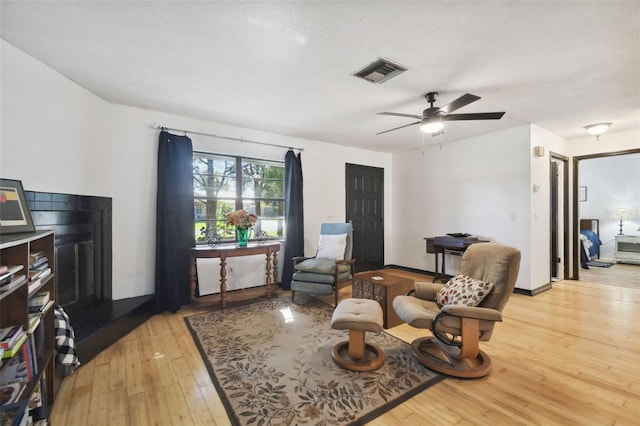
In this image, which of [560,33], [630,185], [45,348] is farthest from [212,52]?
[630,185]

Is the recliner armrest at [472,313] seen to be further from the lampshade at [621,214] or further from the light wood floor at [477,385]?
the lampshade at [621,214]

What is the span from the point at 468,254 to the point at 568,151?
13.0 feet

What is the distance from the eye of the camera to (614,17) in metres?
1.76

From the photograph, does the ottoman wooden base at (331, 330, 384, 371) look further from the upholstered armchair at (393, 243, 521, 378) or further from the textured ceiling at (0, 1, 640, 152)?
the textured ceiling at (0, 1, 640, 152)

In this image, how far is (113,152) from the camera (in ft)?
10.4

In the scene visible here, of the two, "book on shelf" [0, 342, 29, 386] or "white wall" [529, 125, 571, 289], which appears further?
"white wall" [529, 125, 571, 289]

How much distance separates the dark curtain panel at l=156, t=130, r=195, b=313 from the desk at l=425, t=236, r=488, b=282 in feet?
11.8

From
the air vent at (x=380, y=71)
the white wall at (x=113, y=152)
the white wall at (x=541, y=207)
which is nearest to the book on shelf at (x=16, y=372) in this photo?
the white wall at (x=113, y=152)

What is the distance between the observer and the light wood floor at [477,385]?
166 centimetres

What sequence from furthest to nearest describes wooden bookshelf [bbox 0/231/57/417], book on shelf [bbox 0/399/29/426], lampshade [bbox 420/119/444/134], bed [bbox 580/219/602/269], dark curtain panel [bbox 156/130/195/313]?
bed [bbox 580/219/602/269] → dark curtain panel [bbox 156/130/195/313] → lampshade [bbox 420/119/444/134] → wooden bookshelf [bbox 0/231/57/417] → book on shelf [bbox 0/399/29/426]

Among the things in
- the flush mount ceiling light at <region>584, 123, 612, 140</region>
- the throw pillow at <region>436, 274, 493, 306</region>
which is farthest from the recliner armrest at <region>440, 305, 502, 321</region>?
the flush mount ceiling light at <region>584, 123, 612, 140</region>

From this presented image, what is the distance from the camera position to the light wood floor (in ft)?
5.45

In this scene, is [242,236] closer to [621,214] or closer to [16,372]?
[16,372]

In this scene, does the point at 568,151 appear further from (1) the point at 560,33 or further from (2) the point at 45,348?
(2) the point at 45,348
